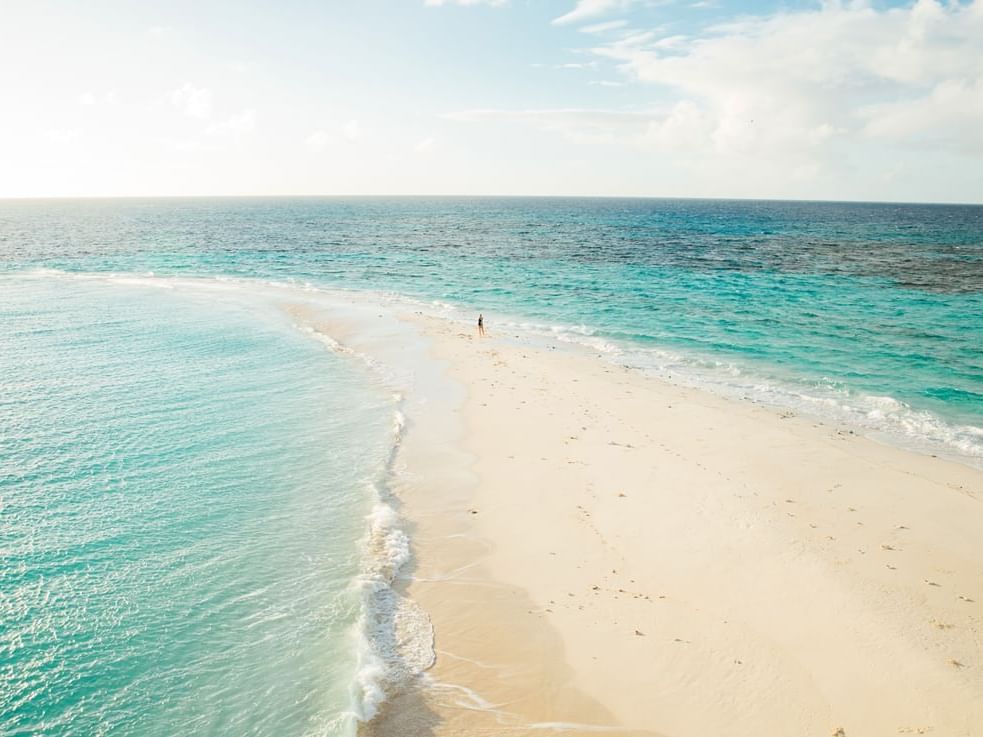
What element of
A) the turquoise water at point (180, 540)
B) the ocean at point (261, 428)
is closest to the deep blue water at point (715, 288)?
the ocean at point (261, 428)

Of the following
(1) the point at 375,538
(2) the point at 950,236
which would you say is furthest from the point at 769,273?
(2) the point at 950,236

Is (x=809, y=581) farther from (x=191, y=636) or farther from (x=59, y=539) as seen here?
(x=59, y=539)

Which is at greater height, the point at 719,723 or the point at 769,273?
the point at 769,273

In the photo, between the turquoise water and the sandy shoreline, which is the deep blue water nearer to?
the sandy shoreline

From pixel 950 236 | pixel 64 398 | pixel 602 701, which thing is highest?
pixel 950 236

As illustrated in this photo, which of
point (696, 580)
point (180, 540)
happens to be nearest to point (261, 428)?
point (180, 540)

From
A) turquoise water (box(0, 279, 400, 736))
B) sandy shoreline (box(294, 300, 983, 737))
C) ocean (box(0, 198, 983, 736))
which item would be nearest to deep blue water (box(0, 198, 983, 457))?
ocean (box(0, 198, 983, 736))
